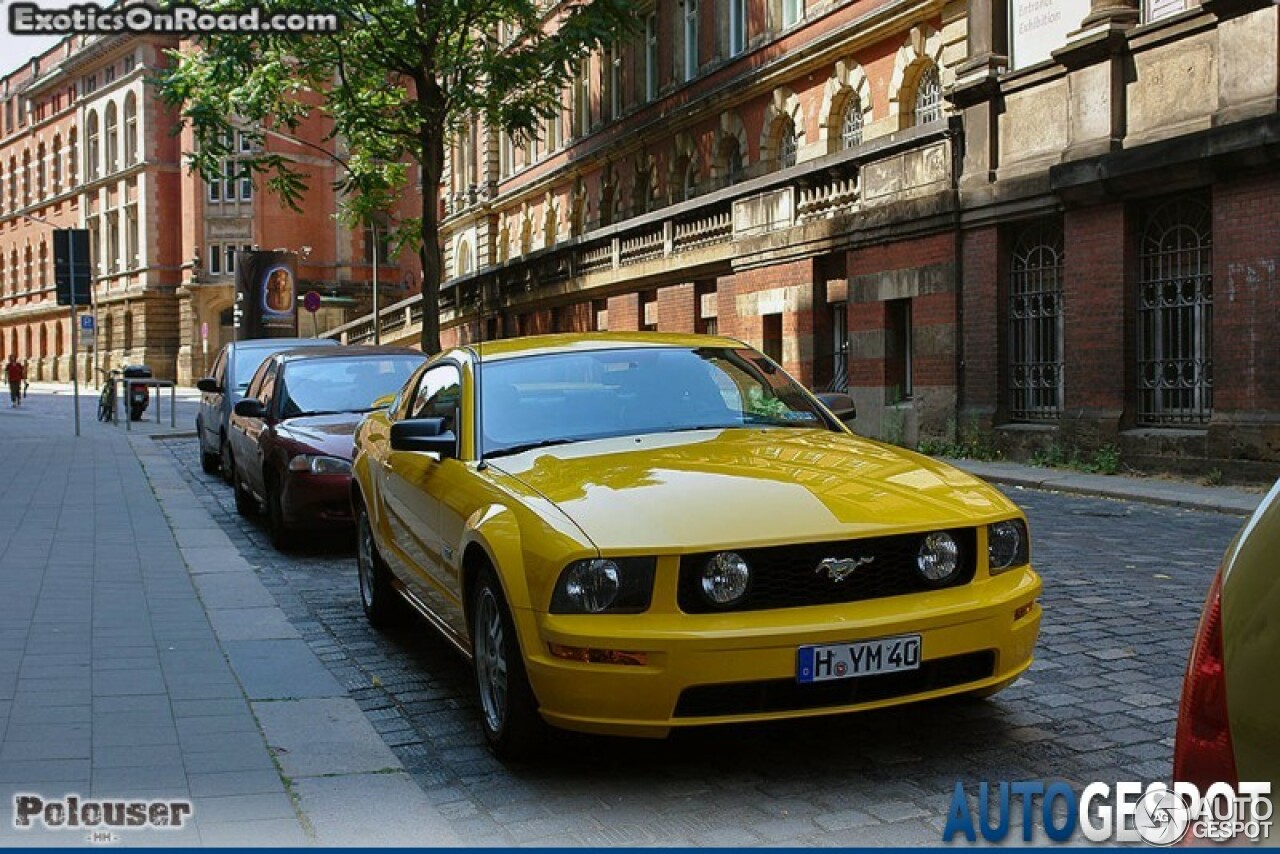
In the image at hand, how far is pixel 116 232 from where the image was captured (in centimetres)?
8156

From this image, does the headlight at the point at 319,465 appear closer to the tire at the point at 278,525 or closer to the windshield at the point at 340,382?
the tire at the point at 278,525

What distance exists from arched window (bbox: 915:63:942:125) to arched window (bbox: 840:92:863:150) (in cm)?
200

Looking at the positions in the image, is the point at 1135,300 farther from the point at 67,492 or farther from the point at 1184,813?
the point at 1184,813

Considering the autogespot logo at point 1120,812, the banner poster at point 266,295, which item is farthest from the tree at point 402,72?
the autogespot logo at point 1120,812

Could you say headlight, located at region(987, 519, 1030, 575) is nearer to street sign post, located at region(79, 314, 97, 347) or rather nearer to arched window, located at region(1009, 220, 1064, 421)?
arched window, located at region(1009, 220, 1064, 421)

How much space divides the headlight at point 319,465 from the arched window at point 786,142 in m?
21.2

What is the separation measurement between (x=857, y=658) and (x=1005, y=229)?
15.3m

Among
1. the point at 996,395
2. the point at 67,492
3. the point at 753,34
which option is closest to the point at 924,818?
the point at 67,492

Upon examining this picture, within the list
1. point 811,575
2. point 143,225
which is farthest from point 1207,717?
point 143,225

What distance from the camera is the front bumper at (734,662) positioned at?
173 inches

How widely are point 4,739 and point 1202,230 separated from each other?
1411cm

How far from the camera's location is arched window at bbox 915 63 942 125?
82.6 feet

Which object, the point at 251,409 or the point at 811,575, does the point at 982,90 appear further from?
the point at 811,575

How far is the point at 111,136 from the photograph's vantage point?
267ft
